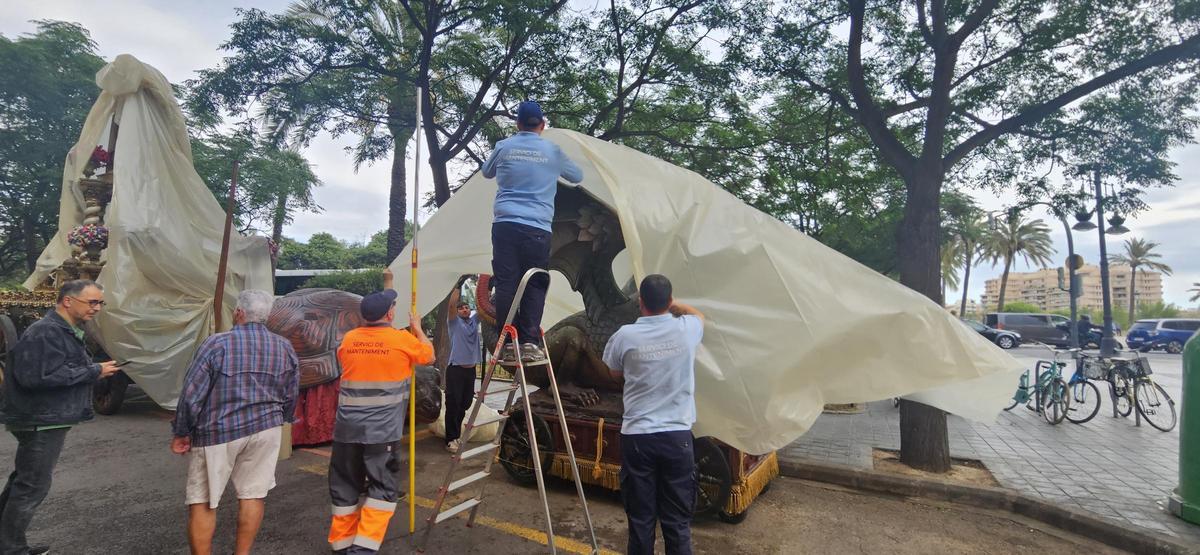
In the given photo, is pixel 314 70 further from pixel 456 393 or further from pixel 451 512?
pixel 451 512

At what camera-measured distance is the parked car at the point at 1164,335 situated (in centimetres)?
2292

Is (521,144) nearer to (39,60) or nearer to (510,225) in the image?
(510,225)

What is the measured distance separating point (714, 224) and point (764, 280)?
494 mm

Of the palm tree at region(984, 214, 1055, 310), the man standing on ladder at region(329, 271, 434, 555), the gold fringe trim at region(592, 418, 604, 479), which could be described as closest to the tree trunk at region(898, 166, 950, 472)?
the gold fringe trim at region(592, 418, 604, 479)

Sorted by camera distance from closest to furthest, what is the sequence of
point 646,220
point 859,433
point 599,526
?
1. point 646,220
2. point 599,526
3. point 859,433

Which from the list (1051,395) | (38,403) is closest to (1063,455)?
(1051,395)

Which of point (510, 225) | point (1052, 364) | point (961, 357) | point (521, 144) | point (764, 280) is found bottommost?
point (1052, 364)

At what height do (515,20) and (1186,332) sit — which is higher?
(515,20)

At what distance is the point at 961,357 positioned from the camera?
314 centimetres

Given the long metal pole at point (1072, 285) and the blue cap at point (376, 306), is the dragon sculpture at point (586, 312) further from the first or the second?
the long metal pole at point (1072, 285)

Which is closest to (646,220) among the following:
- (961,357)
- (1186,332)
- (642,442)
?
(642,442)

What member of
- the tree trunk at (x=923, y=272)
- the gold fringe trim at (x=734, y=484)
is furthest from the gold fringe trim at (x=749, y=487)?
the tree trunk at (x=923, y=272)

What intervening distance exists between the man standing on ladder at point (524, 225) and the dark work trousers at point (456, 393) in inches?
120

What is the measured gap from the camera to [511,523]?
13.9 ft
